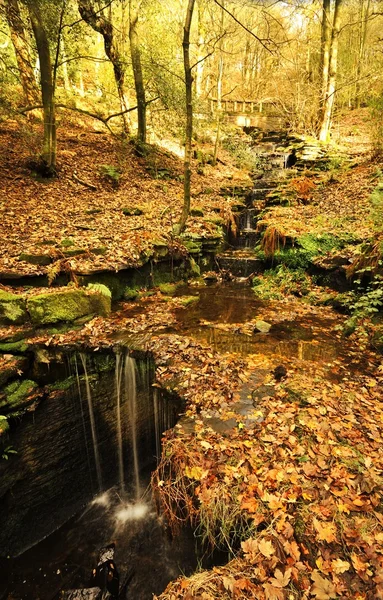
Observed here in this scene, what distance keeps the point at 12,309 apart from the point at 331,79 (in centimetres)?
1679

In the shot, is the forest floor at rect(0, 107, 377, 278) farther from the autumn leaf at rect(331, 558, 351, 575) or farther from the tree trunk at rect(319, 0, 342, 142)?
the autumn leaf at rect(331, 558, 351, 575)

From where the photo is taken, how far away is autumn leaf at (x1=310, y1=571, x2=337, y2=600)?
232 centimetres

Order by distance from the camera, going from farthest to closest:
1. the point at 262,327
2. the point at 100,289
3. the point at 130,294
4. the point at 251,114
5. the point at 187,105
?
the point at 251,114
the point at 187,105
the point at 130,294
the point at 100,289
the point at 262,327

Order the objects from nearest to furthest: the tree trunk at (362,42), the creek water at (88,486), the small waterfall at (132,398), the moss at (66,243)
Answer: the creek water at (88,486), the small waterfall at (132,398), the moss at (66,243), the tree trunk at (362,42)

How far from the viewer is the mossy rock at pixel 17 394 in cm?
513

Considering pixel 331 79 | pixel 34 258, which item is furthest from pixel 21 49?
pixel 331 79

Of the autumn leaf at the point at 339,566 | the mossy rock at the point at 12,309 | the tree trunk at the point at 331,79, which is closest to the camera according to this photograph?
the autumn leaf at the point at 339,566

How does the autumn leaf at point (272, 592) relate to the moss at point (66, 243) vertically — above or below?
below

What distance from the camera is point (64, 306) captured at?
640 cm

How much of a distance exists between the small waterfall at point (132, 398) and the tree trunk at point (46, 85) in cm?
875

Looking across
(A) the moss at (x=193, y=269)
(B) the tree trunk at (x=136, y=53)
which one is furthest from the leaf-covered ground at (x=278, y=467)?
(B) the tree trunk at (x=136, y=53)

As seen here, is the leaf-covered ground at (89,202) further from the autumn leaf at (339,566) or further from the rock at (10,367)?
the autumn leaf at (339,566)

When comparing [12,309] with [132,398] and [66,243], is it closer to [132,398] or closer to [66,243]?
[66,243]

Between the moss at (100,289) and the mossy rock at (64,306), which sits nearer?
the mossy rock at (64,306)
